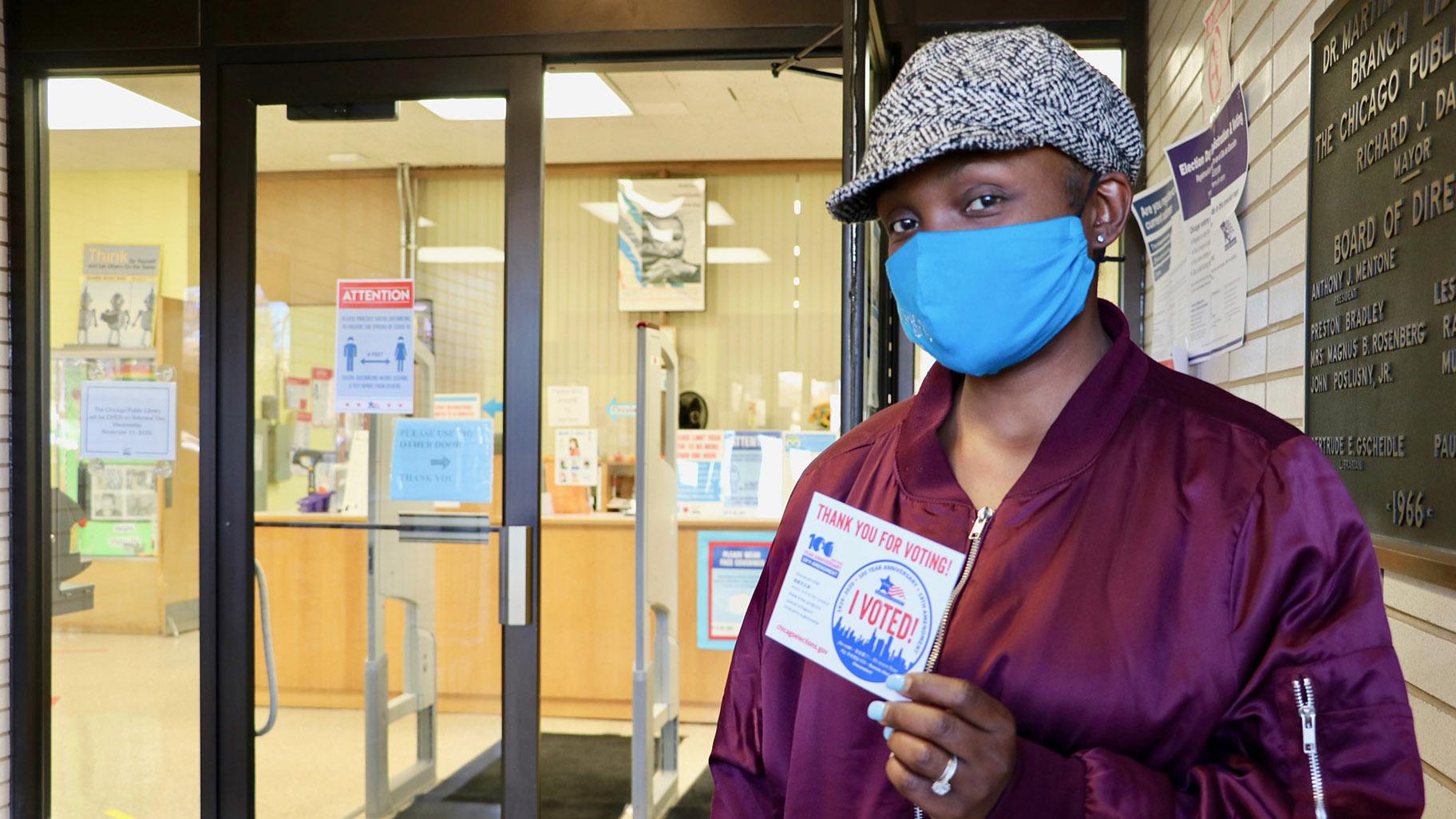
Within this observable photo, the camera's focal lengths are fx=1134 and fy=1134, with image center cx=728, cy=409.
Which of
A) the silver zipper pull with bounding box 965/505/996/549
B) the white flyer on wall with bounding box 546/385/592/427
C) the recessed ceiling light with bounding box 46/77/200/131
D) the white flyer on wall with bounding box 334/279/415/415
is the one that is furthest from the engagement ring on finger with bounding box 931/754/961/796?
the white flyer on wall with bounding box 546/385/592/427

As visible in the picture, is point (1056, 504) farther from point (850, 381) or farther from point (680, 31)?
point (680, 31)

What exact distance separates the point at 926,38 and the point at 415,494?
66.6 inches

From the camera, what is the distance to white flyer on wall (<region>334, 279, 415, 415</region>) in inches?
115

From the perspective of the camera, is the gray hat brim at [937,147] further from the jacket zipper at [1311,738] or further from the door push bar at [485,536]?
the door push bar at [485,536]

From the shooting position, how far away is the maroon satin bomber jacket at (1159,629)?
29.7 inches

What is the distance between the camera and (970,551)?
90 cm

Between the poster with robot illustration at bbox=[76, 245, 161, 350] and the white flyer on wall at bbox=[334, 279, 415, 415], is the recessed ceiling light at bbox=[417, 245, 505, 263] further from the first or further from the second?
the poster with robot illustration at bbox=[76, 245, 161, 350]

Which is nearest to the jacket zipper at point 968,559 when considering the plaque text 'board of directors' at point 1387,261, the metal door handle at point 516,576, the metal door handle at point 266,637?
the plaque text 'board of directors' at point 1387,261

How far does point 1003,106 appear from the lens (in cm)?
86

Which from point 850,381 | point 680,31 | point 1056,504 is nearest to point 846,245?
point 850,381

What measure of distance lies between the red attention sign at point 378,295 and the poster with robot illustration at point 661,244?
16.8 ft

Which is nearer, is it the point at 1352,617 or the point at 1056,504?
the point at 1352,617

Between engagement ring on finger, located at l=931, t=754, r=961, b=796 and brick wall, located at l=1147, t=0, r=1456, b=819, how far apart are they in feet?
2.38

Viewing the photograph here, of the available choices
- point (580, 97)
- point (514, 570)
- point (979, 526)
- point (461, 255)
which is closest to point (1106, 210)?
point (979, 526)
